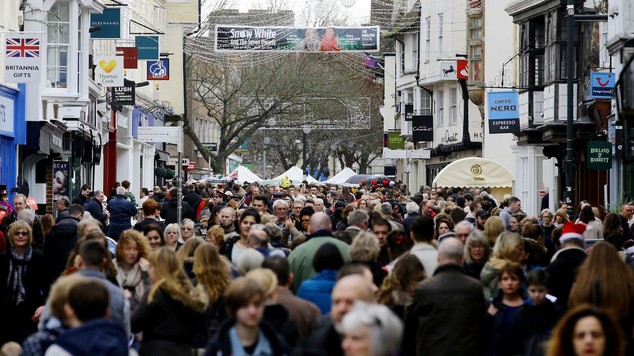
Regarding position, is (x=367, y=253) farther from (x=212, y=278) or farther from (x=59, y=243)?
(x=59, y=243)

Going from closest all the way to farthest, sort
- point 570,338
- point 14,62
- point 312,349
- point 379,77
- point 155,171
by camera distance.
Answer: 1. point 570,338
2. point 312,349
3. point 14,62
4. point 155,171
5. point 379,77

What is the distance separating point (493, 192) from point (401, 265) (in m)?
32.7

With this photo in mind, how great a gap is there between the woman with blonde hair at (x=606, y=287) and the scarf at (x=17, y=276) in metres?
5.51

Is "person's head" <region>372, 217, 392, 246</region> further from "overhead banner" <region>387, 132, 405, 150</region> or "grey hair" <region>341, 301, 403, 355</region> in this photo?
"overhead banner" <region>387, 132, 405, 150</region>

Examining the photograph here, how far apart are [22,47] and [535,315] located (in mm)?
18246

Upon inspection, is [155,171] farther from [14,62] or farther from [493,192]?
[14,62]

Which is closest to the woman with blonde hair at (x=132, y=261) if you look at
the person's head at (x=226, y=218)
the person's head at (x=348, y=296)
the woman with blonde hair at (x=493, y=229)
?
the woman with blonde hair at (x=493, y=229)

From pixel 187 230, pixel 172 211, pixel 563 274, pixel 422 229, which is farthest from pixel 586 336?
pixel 172 211

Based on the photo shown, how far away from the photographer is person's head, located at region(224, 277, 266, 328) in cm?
754

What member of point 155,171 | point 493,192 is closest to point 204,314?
point 493,192

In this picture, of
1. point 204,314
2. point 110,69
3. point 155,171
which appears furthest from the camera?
point 155,171

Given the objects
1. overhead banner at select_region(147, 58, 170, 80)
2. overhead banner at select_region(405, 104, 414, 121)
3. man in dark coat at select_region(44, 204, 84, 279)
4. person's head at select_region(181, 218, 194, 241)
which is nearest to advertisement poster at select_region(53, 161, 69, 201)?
overhead banner at select_region(147, 58, 170, 80)

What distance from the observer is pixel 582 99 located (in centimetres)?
3259

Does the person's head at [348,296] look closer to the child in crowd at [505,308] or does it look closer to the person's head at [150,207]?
the child in crowd at [505,308]
